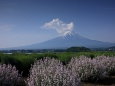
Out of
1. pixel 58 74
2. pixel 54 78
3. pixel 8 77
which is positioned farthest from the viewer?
pixel 8 77

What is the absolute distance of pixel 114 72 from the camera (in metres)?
14.2

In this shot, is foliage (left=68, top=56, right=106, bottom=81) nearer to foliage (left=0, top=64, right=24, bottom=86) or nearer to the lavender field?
the lavender field

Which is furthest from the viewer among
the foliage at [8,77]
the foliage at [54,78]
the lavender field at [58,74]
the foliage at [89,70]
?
the foliage at [89,70]

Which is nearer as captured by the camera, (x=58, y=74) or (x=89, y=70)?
(x=58, y=74)

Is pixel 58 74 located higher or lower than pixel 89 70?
higher

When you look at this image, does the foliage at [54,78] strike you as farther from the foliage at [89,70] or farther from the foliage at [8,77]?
the foliage at [89,70]

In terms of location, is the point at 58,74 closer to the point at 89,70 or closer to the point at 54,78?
the point at 54,78

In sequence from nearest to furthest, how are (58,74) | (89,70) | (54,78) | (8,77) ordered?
(54,78) < (58,74) < (8,77) < (89,70)

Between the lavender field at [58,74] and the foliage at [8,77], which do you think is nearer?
the lavender field at [58,74]

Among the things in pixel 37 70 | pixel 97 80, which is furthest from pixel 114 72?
pixel 37 70

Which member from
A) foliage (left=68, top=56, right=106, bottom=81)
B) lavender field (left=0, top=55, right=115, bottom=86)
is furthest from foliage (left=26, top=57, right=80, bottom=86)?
foliage (left=68, top=56, right=106, bottom=81)

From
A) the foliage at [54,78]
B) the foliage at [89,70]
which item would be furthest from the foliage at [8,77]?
the foliage at [89,70]

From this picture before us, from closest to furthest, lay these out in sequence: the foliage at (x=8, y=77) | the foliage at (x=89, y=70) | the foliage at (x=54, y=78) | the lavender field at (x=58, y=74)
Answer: the foliage at (x=54, y=78) → the lavender field at (x=58, y=74) → the foliage at (x=8, y=77) → the foliage at (x=89, y=70)

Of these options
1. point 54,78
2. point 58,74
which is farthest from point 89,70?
point 54,78
